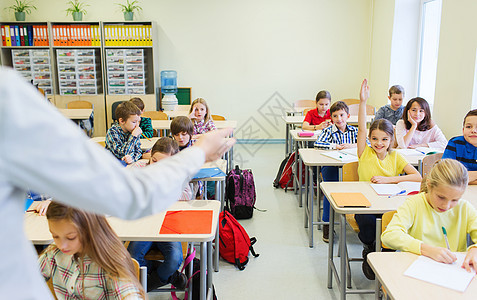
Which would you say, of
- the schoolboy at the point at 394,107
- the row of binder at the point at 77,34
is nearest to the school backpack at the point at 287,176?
the schoolboy at the point at 394,107

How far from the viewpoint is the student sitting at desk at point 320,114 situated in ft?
16.1

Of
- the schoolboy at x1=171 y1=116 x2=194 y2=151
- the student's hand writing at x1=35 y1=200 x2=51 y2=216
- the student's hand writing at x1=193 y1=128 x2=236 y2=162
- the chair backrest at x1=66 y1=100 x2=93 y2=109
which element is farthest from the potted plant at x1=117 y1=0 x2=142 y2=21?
the student's hand writing at x1=193 y1=128 x2=236 y2=162

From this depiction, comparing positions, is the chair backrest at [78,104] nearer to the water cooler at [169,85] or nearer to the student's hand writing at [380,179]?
the water cooler at [169,85]

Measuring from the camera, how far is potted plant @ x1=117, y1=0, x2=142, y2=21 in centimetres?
704

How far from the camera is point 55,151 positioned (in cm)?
57

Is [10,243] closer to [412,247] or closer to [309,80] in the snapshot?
[412,247]

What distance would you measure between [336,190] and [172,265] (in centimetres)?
107

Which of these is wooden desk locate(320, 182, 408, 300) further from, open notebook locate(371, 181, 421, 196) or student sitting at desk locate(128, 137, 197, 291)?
student sitting at desk locate(128, 137, 197, 291)

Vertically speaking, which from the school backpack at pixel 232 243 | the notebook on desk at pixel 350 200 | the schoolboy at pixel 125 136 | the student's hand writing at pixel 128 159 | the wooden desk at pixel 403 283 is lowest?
the school backpack at pixel 232 243

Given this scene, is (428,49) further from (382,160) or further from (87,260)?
(87,260)

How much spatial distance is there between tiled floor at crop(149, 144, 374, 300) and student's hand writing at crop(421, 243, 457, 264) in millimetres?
1054

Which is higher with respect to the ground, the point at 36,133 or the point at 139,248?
the point at 36,133

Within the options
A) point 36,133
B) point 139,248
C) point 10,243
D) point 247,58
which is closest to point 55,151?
point 36,133

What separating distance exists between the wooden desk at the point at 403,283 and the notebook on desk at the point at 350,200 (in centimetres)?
63
